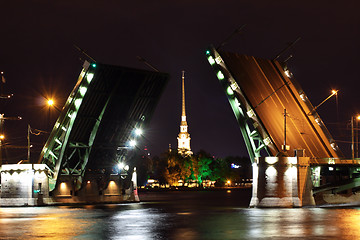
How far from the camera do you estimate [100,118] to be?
4806 cm

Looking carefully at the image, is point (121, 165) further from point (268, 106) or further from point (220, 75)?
point (268, 106)

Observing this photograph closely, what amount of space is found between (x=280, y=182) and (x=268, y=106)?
19.5 ft

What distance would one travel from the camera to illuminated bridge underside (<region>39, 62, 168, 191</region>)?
4478cm

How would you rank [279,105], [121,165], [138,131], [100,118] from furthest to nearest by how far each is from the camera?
[121,165] < [138,131] < [279,105] < [100,118]

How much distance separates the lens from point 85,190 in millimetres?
57562

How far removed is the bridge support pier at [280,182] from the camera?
45.1 metres

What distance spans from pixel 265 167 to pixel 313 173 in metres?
5.88

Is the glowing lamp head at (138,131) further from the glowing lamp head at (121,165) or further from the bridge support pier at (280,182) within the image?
the bridge support pier at (280,182)

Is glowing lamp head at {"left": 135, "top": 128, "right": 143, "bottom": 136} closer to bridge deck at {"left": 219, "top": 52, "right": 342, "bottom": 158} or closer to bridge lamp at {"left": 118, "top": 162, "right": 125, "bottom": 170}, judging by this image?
bridge lamp at {"left": 118, "top": 162, "right": 125, "bottom": 170}

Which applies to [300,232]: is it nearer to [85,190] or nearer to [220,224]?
[220,224]

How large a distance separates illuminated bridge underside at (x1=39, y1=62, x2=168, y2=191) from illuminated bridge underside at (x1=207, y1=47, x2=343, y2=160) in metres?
5.44

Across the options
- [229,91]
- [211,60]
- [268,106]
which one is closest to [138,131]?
[229,91]

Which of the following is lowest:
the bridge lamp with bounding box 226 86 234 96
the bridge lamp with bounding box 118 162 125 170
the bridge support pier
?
the bridge support pier

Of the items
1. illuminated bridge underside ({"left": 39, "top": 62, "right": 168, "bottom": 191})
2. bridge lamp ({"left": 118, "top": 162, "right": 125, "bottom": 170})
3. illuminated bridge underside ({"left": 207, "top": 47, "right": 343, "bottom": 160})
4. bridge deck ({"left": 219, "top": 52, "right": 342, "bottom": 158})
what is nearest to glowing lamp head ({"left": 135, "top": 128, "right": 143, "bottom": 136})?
illuminated bridge underside ({"left": 39, "top": 62, "right": 168, "bottom": 191})
